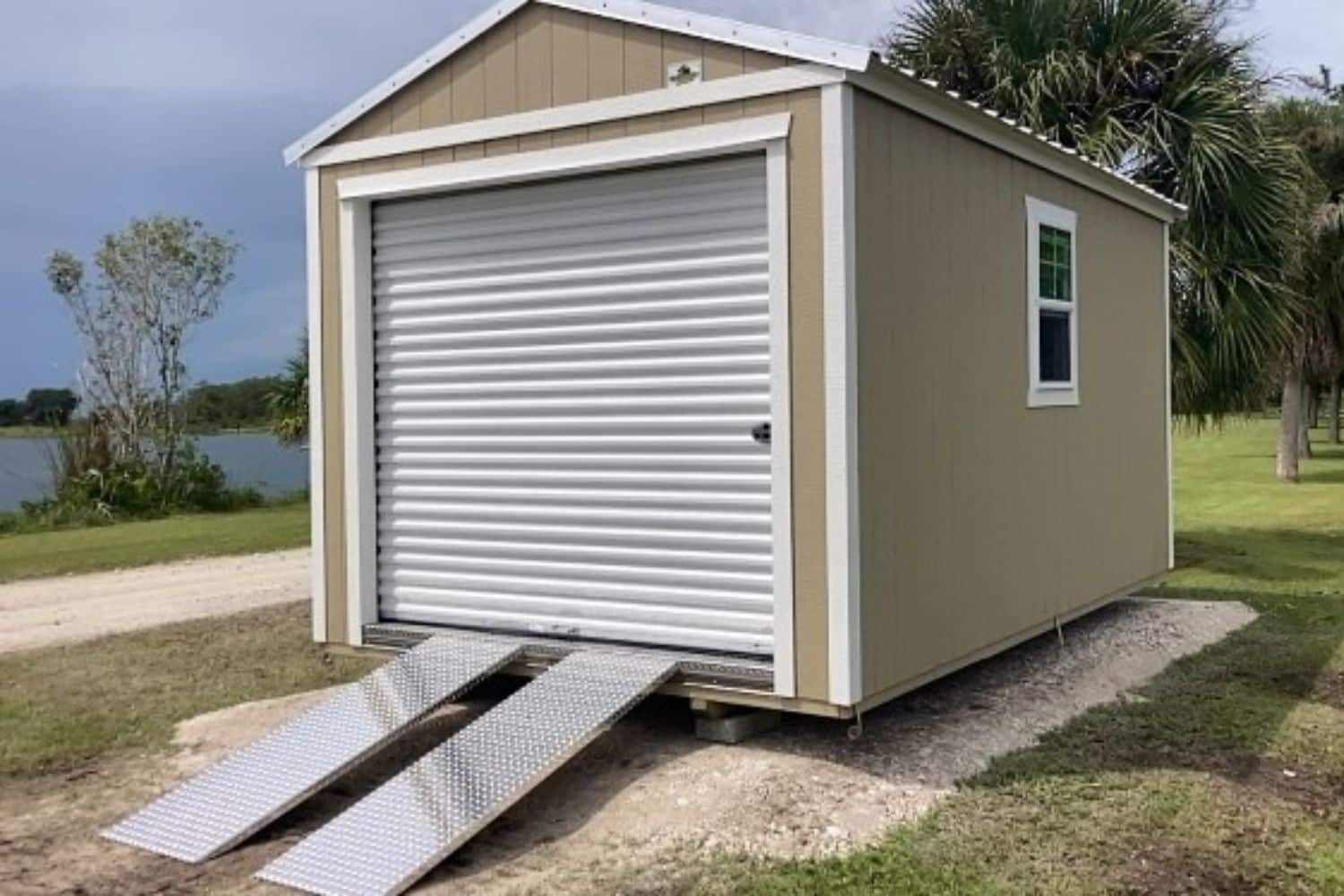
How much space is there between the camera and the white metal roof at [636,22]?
15.3 ft

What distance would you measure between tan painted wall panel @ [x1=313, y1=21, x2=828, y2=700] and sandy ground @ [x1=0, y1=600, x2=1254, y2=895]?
16.9 inches

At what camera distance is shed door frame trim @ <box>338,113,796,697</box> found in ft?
15.8

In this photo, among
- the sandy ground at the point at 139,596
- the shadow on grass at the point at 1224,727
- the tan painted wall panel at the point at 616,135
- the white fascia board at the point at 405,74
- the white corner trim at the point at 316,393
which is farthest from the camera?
the sandy ground at the point at 139,596

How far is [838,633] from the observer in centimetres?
468

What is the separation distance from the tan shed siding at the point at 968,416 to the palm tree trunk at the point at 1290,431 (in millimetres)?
14287

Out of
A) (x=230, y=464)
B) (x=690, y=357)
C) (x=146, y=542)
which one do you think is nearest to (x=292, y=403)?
(x=230, y=464)

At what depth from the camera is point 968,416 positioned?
570 cm

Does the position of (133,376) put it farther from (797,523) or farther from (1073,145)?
(797,523)

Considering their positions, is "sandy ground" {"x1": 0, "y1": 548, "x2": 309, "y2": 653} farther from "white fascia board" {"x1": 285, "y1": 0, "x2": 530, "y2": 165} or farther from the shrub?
the shrub

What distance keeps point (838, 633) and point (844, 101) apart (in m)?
1.99

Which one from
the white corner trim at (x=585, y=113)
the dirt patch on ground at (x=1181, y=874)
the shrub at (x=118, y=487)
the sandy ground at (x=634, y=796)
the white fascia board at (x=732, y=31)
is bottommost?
the dirt patch on ground at (x=1181, y=874)

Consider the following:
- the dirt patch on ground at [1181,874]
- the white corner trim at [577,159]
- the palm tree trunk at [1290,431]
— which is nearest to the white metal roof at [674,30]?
the white corner trim at [577,159]

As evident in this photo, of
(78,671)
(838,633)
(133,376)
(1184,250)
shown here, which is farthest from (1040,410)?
(133,376)

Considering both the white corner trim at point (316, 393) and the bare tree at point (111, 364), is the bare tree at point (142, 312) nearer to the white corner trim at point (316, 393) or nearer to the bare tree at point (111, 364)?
the bare tree at point (111, 364)
